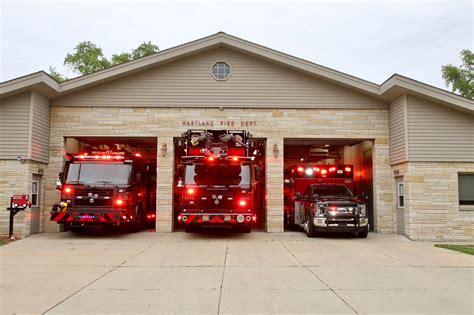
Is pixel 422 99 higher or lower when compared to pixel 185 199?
higher

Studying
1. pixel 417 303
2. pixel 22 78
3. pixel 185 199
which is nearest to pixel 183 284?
pixel 417 303

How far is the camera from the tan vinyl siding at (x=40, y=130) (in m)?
15.6

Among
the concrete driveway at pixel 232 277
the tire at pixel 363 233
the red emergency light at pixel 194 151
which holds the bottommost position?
the concrete driveway at pixel 232 277

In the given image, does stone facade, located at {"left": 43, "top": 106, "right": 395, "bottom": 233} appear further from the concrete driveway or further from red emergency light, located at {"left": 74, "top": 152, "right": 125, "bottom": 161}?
the concrete driveway

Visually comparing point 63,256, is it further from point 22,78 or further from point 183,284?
point 22,78

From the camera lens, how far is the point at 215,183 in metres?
14.2

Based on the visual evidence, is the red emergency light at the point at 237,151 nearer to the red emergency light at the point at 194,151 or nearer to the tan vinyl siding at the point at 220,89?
the red emergency light at the point at 194,151

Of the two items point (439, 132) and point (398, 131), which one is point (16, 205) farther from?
point (439, 132)

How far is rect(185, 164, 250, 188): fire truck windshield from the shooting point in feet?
46.8

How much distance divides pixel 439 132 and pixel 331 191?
431cm

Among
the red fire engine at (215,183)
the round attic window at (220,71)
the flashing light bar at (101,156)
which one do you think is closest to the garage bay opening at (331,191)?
the red fire engine at (215,183)

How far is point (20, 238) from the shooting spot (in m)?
14.8

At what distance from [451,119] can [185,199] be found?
980 centimetres

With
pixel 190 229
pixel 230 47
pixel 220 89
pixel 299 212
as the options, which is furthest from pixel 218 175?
pixel 230 47
